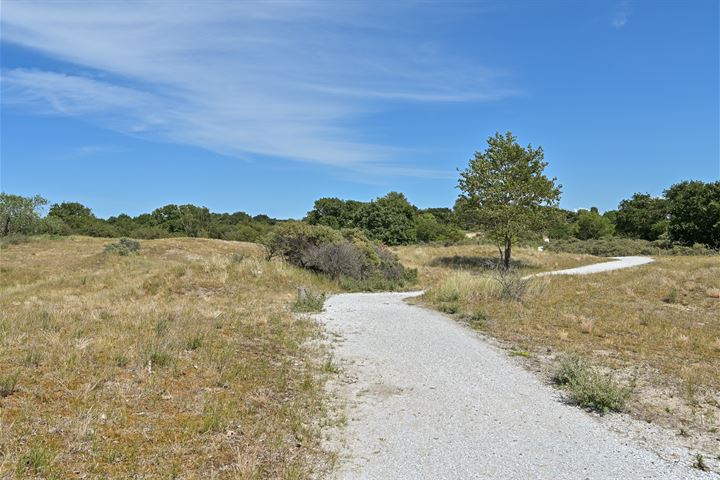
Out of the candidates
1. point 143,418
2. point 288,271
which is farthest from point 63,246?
point 143,418

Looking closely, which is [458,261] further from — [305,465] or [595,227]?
[595,227]

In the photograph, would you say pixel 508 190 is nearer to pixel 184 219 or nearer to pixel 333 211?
pixel 333 211

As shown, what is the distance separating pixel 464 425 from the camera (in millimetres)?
5078

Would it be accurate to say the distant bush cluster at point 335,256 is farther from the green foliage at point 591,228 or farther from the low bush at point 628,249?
the green foliage at point 591,228

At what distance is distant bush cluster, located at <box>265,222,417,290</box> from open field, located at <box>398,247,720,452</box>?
18.4 feet

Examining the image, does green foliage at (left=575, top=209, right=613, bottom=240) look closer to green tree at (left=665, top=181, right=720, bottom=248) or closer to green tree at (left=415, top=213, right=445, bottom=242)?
green tree at (left=415, top=213, right=445, bottom=242)

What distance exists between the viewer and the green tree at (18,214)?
48.2m

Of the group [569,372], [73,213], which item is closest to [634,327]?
[569,372]

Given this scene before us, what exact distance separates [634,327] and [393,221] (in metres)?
48.6

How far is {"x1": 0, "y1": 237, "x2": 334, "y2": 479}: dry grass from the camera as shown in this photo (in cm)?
389

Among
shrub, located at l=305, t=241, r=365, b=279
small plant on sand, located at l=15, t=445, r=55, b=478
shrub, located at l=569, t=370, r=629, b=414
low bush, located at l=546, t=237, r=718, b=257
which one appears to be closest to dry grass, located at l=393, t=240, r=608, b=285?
shrub, located at l=305, t=241, r=365, b=279

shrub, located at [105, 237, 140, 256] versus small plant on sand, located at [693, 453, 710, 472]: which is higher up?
shrub, located at [105, 237, 140, 256]

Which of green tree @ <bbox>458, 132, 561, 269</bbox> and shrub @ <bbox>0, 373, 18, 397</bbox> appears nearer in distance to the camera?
shrub @ <bbox>0, 373, 18, 397</bbox>

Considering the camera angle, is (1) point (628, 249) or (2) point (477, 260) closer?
(2) point (477, 260)
